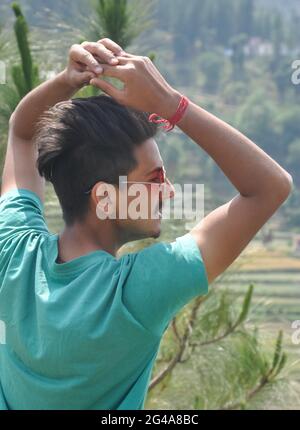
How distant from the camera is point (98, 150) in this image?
1.23m

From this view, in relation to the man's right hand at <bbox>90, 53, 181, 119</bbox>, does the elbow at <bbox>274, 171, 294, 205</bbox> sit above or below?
below

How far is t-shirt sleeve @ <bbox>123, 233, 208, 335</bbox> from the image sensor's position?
114cm

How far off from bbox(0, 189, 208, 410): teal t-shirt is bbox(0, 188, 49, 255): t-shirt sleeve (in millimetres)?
57

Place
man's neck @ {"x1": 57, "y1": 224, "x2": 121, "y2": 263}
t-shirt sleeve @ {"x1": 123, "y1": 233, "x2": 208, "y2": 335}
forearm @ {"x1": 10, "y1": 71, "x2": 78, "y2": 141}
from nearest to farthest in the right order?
1. t-shirt sleeve @ {"x1": 123, "y1": 233, "x2": 208, "y2": 335}
2. man's neck @ {"x1": 57, "y1": 224, "x2": 121, "y2": 263}
3. forearm @ {"x1": 10, "y1": 71, "x2": 78, "y2": 141}

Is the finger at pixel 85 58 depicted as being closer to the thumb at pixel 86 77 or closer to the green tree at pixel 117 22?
the thumb at pixel 86 77

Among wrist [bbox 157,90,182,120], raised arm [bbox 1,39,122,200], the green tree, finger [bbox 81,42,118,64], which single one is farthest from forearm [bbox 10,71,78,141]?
the green tree

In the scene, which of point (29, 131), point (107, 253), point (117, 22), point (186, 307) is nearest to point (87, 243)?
point (107, 253)

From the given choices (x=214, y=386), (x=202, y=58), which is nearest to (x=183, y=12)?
(x=202, y=58)

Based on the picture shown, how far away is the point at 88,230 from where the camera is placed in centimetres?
125

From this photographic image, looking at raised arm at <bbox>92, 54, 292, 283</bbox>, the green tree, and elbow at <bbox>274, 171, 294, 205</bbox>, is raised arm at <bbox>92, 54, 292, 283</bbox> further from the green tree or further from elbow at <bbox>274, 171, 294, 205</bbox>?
the green tree

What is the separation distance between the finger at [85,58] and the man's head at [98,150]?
0.15ft

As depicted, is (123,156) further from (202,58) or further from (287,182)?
(202,58)

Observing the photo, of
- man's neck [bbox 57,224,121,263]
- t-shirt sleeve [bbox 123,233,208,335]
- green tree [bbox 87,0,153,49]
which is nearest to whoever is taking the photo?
t-shirt sleeve [bbox 123,233,208,335]
